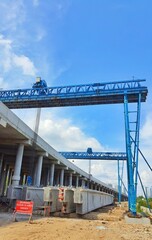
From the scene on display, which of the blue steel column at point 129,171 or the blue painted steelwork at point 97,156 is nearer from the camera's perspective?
the blue steel column at point 129,171

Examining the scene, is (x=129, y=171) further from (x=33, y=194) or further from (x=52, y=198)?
(x=33, y=194)

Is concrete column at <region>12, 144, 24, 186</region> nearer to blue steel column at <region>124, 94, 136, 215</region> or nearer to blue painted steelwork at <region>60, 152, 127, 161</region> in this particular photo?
blue steel column at <region>124, 94, 136, 215</region>

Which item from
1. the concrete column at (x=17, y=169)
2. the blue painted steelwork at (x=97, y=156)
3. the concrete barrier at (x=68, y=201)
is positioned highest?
the blue painted steelwork at (x=97, y=156)

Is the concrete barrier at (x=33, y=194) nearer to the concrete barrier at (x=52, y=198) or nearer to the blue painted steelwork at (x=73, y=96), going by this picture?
the concrete barrier at (x=52, y=198)

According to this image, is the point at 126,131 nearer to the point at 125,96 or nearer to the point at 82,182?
the point at 125,96

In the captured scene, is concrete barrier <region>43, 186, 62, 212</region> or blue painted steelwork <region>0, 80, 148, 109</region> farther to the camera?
blue painted steelwork <region>0, 80, 148, 109</region>

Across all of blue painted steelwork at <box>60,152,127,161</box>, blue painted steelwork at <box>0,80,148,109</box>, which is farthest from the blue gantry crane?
blue painted steelwork at <box>60,152,127,161</box>

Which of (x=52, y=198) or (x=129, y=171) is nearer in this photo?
(x=52, y=198)

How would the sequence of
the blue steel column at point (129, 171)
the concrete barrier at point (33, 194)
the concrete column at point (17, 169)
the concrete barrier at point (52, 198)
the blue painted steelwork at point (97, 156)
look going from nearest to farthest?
the concrete barrier at point (52, 198) < the concrete barrier at point (33, 194) < the blue steel column at point (129, 171) < the concrete column at point (17, 169) < the blue painted steelwork at point (97, 156)

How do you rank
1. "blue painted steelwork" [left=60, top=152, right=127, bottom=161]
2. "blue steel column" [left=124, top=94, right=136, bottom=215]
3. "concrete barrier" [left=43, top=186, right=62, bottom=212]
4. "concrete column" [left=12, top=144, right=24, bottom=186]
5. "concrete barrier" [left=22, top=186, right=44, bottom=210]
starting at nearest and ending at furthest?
"concrete barrier" [left=43, top=186, right=62, bottom=212] → "concrete barrier" [left=22, top=186, right=44, bottom=210] → "blue steel column" [left=124, top=94, right=136, bottom=215] → "concrete column" [left=12, top=144, right=24, bottom=186] → "blue painted steelwork" [left=60, top=152, right=127, bottom=161]

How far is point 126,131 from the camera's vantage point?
71.2ft

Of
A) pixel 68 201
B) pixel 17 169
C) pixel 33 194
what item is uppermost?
pixel 17 169

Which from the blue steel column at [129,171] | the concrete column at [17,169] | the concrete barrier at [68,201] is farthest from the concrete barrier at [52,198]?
the blue steel column at [129,171]

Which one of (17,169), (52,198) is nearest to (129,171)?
(52,198)
